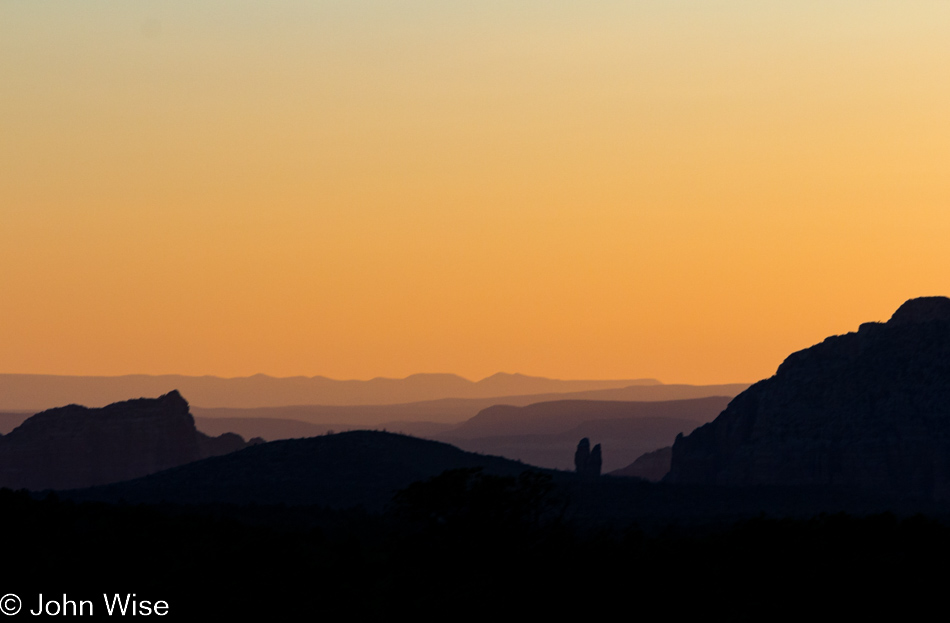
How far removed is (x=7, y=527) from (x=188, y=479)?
114 meters

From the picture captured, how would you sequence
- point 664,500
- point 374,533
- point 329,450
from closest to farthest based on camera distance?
1. point 374,533
2. point 664,500
3. point 329,450

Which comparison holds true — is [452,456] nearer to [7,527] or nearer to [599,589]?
[7,527]

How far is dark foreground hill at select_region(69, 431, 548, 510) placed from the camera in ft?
528

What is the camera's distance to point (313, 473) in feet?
579

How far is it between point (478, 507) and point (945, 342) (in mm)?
150899

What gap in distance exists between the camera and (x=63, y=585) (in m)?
49.9

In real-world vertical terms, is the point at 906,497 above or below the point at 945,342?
below

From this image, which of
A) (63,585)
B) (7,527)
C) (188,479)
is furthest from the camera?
(188,479)

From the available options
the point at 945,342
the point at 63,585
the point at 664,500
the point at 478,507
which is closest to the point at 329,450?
the point at 664,500

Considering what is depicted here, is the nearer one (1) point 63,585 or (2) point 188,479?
(1) point 63,585

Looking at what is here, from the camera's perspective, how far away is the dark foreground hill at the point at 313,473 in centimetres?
16088

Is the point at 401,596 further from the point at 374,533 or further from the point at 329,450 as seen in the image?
the point at 329,450

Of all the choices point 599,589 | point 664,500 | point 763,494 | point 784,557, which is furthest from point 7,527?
point 763,494

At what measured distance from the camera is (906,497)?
7096 inches
